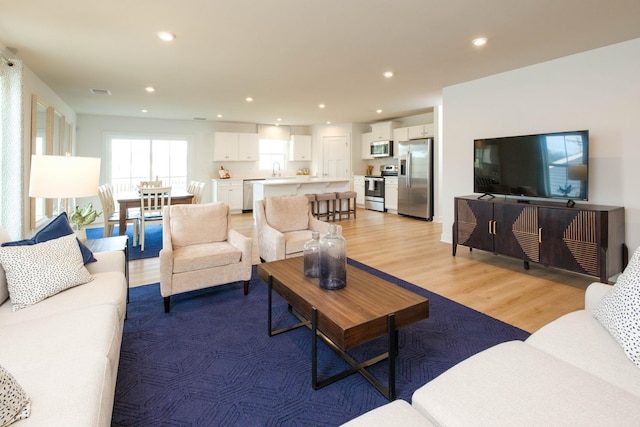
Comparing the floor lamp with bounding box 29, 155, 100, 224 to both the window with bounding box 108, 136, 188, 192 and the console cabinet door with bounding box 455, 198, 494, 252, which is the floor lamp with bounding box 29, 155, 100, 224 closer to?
the console cabinet door with bounding box 455, 198, 494, 252

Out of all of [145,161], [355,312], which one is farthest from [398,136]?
[355,312]

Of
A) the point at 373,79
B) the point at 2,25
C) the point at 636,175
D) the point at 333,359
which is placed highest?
the point at 373,79

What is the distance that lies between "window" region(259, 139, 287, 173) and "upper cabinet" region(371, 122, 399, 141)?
9.19 feet

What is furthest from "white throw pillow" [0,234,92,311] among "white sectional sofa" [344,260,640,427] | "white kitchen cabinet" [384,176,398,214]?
"white kitchen cabinet" [384,176,398,214]

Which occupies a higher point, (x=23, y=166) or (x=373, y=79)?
(x=373, y=79)

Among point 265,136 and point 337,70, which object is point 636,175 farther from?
point 265,136

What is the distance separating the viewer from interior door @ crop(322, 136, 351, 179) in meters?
9.62

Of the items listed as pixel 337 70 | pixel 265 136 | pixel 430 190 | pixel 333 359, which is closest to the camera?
pixel 333 359

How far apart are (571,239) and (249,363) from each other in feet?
11.0

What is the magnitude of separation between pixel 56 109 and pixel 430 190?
718cm

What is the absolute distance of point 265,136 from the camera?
32.2 feet

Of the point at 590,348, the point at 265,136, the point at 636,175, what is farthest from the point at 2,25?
the point at 265,136

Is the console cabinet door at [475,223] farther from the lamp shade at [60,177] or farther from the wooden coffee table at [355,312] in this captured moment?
the lamp shade at [60,177]

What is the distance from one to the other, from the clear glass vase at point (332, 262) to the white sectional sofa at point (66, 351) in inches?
47.6
